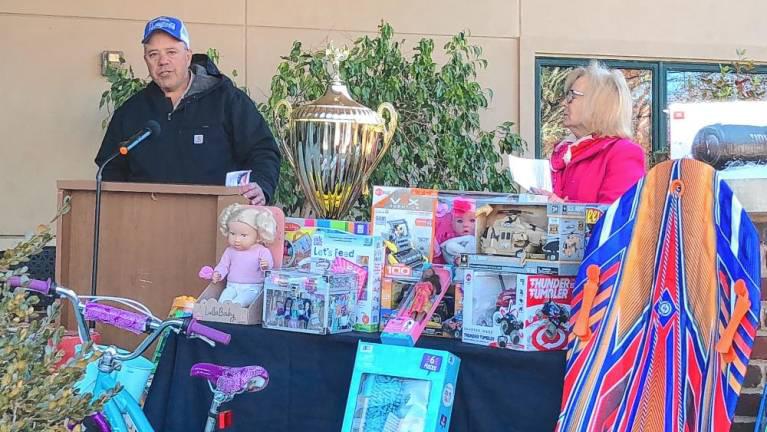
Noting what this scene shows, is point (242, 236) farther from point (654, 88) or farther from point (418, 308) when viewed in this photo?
point (654, 88)

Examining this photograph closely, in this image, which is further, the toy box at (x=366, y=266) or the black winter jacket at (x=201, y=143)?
the black winter jacket at (x=201, y=143)

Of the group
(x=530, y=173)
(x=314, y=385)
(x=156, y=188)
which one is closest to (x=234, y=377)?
(x=314, y=385)

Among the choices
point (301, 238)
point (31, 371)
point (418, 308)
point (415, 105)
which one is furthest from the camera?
point (415, 105)

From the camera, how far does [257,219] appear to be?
2.92 meters

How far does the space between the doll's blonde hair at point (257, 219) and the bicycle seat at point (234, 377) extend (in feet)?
1.53

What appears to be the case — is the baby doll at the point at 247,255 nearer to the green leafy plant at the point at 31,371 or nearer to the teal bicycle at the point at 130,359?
the teal bicycle at the point at 130,359

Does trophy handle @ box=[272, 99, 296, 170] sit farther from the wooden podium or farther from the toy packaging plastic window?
the toy packaging plastic window

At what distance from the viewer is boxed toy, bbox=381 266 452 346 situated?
101 inches

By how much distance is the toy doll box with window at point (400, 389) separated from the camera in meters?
2.49

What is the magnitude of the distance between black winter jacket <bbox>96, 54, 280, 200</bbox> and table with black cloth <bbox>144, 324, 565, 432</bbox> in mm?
1346

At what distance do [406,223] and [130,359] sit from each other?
2.79 ft

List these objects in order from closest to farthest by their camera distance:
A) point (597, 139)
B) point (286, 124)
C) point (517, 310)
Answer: point (517, 310)
point (597, 139)
point (286, 124)

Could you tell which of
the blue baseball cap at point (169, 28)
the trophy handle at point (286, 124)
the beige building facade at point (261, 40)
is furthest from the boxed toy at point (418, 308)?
the beige building facade at point (261, 40)

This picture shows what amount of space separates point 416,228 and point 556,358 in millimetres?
571
